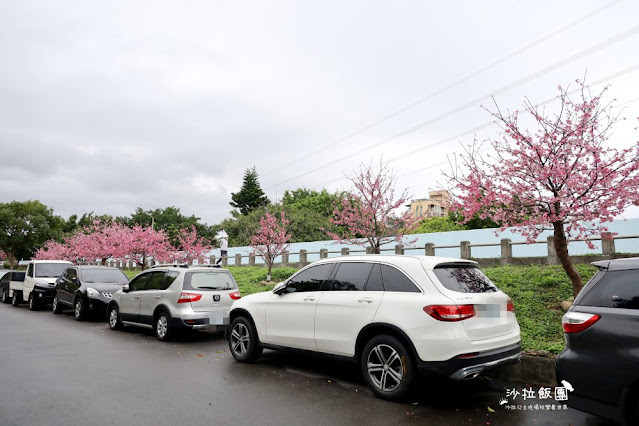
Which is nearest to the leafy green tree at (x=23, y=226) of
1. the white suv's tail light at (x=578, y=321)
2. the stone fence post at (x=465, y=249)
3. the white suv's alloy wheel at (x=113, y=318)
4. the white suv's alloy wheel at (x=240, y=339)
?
the white suv's alloy wheel at (x=113, y=318)

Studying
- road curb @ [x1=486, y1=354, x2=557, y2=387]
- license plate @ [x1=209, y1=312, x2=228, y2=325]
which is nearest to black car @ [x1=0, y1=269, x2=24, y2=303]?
license plate @ [x1=209, y1=312, x2=228, y2=325]

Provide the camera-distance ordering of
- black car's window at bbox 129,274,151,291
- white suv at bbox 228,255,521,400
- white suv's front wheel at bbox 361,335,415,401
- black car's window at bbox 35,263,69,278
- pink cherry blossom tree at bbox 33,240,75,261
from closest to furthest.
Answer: white suv at bbox 228,255,521,400 < white suv's front wheel at bbox 361,335,415,401 < black car's window at bbox 129,274,151,291 < black car's window at bbox 35,263,69,278 < pink cherry blossom tree at bbox 33,240,75,261

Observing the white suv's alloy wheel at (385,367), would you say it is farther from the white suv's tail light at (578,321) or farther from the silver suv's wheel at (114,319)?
the silver suv's wheel at (114,319)

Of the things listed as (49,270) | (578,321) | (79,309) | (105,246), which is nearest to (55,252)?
(105,246)

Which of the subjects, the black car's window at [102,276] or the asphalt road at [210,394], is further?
the black car's window at [102,276]

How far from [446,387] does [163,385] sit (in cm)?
390

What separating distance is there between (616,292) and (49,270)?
736 inches

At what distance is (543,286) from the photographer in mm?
10266

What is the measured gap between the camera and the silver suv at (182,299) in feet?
29.3

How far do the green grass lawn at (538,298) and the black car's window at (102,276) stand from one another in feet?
37.4

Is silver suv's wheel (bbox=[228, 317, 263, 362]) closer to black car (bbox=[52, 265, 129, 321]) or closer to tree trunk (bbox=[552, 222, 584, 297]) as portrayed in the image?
tree trunk (bbox=[552, 222, 584, 297])

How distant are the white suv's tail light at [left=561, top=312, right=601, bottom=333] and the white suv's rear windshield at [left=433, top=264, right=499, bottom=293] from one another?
4.20 feet

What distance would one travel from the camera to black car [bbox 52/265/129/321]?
12609mm

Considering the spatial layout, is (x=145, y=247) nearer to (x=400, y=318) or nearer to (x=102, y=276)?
(x=102, y=276)
